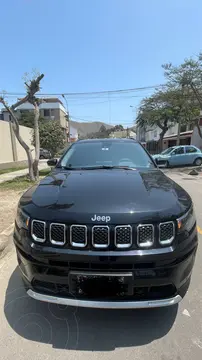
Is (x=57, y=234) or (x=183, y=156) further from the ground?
(x=57, y=234)

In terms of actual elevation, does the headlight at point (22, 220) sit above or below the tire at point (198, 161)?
above

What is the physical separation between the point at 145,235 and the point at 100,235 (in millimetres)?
354

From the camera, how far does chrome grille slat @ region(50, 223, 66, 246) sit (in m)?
2.10

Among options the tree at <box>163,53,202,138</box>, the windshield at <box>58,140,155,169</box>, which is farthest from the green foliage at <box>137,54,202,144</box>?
the windshield at <box>58,140,155,169</box>

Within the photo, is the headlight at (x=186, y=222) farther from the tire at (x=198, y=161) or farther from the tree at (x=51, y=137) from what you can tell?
the tire at (x=198, y=161)

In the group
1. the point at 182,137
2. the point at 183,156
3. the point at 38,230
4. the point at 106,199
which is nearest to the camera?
the point at 38,230

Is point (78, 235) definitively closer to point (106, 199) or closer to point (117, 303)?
point (106, 199)

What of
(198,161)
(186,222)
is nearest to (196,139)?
(198,161)

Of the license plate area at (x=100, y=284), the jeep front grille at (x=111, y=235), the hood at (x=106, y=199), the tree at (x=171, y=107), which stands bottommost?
the license plate area at (x=100, y=284)

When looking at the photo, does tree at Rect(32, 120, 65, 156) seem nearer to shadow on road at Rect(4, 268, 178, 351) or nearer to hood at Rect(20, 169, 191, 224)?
hood at Rect(20, 169, 191, 224)

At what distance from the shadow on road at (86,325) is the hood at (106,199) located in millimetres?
1057

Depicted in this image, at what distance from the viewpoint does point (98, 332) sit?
233cm

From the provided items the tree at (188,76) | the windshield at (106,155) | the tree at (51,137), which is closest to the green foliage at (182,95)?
the tree at (188,76)

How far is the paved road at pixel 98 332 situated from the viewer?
83.5 inches
